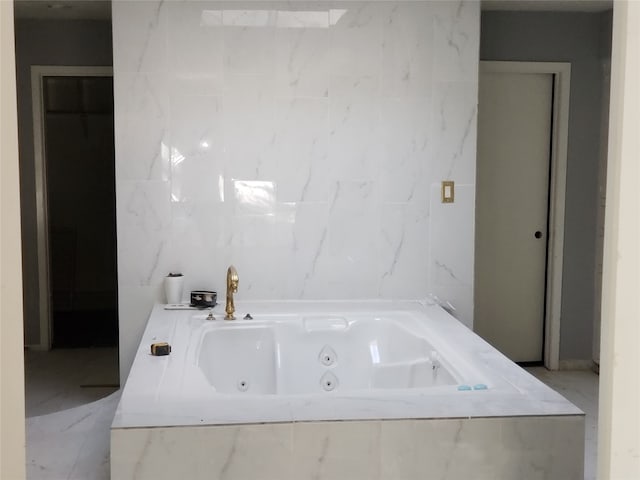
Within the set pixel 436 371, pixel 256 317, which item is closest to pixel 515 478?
pixel 436 371

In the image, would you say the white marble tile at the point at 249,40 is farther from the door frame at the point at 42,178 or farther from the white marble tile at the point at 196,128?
the door frame at the point at 42,178

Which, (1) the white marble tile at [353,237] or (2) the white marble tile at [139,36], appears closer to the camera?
(2) the white marble tile at [139,36]

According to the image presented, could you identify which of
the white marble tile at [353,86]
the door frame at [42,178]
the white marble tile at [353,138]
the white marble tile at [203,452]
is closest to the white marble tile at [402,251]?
the white marble tile at [353,138]

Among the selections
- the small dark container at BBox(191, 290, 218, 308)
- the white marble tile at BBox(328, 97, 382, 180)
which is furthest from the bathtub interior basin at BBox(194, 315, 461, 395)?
the white marble tile at BBox(328, 97, 382, 180)

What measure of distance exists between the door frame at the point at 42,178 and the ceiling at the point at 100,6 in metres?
0.37

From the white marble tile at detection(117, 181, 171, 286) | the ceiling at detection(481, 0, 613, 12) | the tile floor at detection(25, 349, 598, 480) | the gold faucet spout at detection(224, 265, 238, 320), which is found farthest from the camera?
the ceiling at detection(481, 0, 613, 12)

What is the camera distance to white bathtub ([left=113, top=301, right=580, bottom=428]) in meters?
2.17

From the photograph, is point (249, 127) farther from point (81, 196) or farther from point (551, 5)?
point (81, 196)

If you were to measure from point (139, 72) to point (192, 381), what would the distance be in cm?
198

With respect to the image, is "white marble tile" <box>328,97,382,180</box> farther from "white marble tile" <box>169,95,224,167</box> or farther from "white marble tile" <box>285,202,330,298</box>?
"white marble tile" <box>169,95,224,167</box>

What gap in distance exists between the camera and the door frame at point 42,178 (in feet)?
15.9

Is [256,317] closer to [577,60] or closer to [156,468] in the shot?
[156,468]

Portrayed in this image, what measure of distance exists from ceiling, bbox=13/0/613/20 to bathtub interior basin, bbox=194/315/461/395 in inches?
85.3

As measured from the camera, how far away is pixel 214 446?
2041 millimetres
